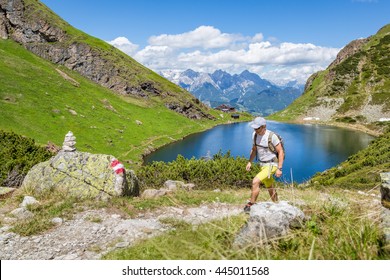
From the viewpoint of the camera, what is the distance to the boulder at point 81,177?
1466 cm

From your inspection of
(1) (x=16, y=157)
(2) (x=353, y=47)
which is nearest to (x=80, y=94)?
(1) (x=16, y=157)

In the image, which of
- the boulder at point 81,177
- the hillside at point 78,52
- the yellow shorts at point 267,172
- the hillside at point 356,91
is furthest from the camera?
the hillside at point 356,91

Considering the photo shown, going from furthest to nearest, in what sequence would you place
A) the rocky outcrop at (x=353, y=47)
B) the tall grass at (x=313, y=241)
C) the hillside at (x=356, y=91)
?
the rocky outcrop at (x=353, y=47) < the hillside at (x=356, y=91) < the tall grass at (x=313, y=241)

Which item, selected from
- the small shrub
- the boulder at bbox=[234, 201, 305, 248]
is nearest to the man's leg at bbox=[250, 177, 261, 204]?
the boulder at bbox=[234, 201, 305, 248]

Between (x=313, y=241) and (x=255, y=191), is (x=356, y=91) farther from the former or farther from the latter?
(x=313, y=241)

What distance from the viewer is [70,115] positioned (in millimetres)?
65938

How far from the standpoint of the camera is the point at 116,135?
6738 centimetres

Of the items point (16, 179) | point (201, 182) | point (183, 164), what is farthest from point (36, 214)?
point (183, 164)

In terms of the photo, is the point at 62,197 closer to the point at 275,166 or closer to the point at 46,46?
the point at 275,166

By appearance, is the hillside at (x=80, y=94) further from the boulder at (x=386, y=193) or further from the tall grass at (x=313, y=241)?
the boulder at (x=386, y=193)

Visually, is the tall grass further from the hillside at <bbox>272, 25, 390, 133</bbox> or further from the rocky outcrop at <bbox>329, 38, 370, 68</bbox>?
the rocky outcrop at <bbox>329, 38, 370, 68</bbox>

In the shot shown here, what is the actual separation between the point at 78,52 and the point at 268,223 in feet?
418

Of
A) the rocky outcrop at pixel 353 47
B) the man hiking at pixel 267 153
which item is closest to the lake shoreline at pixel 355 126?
the rocky outcrop at pixel 353 47

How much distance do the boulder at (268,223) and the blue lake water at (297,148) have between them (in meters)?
46.9
